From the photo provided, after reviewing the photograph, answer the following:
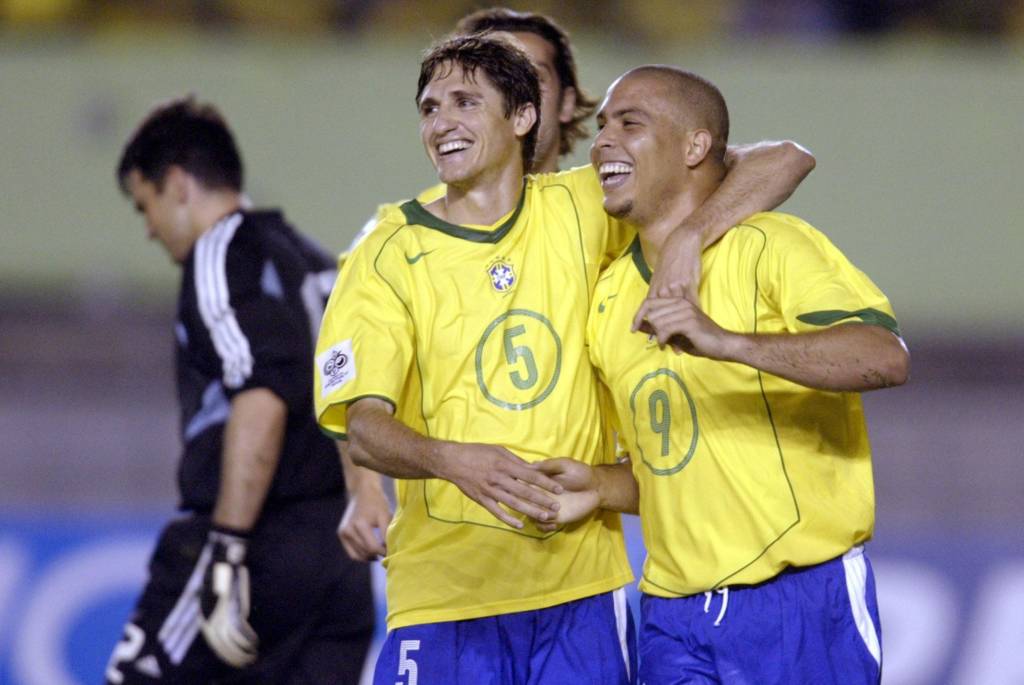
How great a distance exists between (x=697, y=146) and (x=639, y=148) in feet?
0.52

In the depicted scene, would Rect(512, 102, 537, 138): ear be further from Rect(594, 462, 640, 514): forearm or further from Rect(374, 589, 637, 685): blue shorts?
Rect(374, 589, 637, 685): blue shorts

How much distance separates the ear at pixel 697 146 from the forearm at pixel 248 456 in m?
1.50

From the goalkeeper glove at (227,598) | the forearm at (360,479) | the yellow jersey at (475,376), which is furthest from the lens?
the goalkeeper glove at (227,598)

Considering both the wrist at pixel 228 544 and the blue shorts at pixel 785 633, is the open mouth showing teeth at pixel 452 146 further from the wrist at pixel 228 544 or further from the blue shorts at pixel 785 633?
the wrist at pixel 228 544

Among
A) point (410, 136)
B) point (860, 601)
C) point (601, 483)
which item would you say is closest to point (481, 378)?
point (601, 483)

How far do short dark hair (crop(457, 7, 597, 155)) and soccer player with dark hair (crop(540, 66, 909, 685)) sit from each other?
38.9 inches

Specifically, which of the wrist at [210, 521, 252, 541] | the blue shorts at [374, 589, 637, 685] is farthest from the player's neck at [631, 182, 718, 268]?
the wrist at [210, 521, 252, 541]

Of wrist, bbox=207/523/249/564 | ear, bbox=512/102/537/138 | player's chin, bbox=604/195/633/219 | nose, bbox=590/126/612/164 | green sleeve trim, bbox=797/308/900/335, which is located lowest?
wrist, bbox=207/523/249/564

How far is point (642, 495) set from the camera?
130 inches

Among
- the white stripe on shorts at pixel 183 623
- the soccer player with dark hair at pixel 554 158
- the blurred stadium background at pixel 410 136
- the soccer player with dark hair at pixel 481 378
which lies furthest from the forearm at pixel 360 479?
the blurred stadium background at pixel 410 136

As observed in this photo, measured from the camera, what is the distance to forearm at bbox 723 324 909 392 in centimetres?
288

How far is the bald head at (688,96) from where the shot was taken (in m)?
3.39

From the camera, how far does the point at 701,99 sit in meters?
3.42

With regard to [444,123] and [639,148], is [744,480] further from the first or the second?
[444,123]
